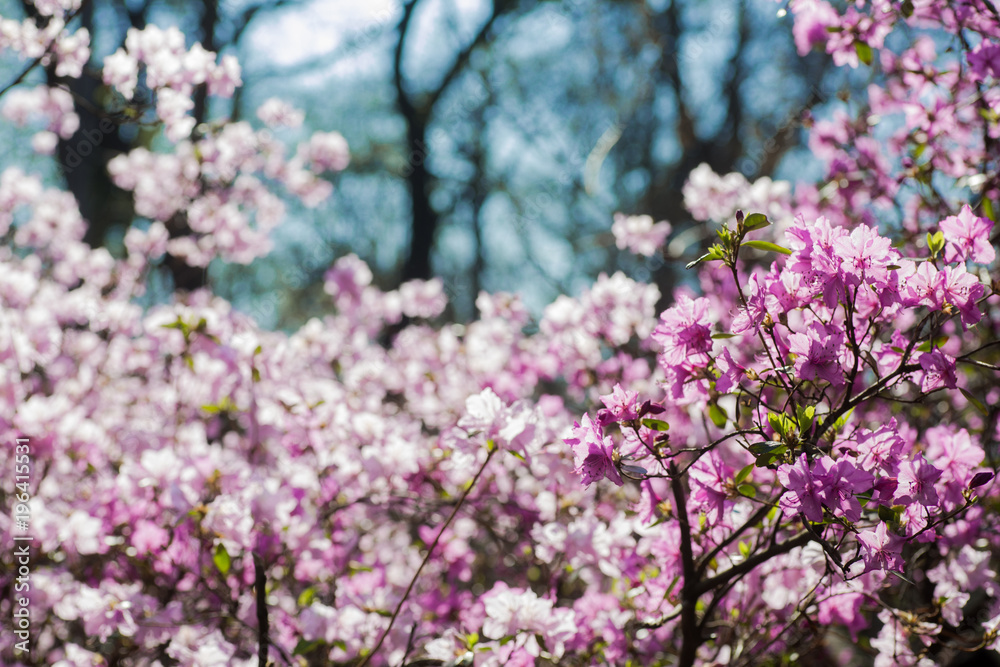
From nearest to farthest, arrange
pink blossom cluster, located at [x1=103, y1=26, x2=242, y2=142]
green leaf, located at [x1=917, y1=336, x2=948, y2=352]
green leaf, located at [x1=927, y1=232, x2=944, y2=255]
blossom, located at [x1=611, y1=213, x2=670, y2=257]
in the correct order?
green leaf, located at [x1=917, y1=336, x2=948, y2=352], green leaf, located at [x1=927, y1=232, x2=944, y2=255], pink blossom cluster, located at [x1=103, y1=26, x2=242, y2=142], blossom, located at [x1=611, y1=213, x2=670, y2=257]

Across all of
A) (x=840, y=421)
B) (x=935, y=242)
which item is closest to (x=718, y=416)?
(x=840, y=421)

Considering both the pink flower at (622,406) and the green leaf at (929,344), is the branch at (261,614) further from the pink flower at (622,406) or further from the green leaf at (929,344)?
the green leaf at (929,344)

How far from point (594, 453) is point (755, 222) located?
0.59 m

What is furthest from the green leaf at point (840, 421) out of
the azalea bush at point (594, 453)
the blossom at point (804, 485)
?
the blossom at point (804, 485)

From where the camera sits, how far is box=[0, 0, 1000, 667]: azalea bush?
52.7 inches

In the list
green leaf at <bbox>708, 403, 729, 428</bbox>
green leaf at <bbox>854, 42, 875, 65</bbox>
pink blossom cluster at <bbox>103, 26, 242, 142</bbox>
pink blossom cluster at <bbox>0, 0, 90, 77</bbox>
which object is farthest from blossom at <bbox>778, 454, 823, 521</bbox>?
pink blossom cluster at <bbox>0, 0, 90, 77</bbox>

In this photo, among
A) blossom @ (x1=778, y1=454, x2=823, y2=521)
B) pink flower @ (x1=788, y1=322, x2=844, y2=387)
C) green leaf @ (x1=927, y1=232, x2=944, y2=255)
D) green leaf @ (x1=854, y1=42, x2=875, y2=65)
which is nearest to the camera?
blossom @ (x1=778, y1=454, x2=823, y2=521)

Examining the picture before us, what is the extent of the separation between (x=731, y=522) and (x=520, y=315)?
2340mm

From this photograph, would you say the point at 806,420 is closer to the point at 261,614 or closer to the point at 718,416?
the point at 718,416

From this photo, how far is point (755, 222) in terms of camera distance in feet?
4.48

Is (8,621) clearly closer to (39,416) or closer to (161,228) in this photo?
(39,416)

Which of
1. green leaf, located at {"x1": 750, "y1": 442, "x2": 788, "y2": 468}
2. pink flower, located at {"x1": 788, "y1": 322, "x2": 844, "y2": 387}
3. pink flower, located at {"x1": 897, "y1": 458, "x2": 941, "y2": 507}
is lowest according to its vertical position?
pink flower, located at {"x1": 897, "y1": 458, "x2": 941, "y2": 507}

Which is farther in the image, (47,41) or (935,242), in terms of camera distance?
(47,41)

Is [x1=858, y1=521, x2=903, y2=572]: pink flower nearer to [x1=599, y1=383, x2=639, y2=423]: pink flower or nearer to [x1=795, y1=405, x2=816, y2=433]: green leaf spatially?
[x1=795, y1=405, x2=816, y2=433]: green leaf
